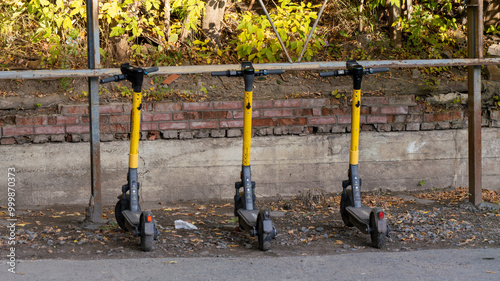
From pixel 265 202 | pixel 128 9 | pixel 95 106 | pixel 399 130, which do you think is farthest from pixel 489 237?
pixel 128 9

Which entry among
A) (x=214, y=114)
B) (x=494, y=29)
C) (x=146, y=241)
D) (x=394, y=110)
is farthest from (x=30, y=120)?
(x=494, y=29)

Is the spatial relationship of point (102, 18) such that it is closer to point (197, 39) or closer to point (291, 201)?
point (197, 39)

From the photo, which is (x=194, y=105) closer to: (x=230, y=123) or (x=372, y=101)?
(x=230, y=123)

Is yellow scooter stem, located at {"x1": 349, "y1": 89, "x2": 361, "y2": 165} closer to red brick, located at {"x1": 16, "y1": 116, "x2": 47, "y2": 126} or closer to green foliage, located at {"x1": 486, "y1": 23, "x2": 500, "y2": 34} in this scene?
red brick, located at {"x1": 16, "y1": 116, "x2": 47, "y2": 126}

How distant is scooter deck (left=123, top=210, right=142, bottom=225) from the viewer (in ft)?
12.9

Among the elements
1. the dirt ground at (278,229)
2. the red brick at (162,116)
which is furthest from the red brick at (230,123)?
the dirt ground at (278,229)

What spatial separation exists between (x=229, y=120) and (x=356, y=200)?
1.65 metres

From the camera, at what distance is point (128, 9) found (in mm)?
6285

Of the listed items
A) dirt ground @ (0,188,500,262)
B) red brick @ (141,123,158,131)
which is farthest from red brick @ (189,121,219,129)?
dirt ground @ (0,188,500,262)

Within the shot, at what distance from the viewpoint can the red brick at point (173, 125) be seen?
17.5 feet

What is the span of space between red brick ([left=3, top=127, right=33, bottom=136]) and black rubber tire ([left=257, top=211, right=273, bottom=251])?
2518 millimetres

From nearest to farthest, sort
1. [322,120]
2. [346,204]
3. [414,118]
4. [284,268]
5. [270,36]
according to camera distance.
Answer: [284,268] → [346,204] → [322,120] → [414,118] → [270,36]

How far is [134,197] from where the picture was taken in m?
4.10

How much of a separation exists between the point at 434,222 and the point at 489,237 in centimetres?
45
